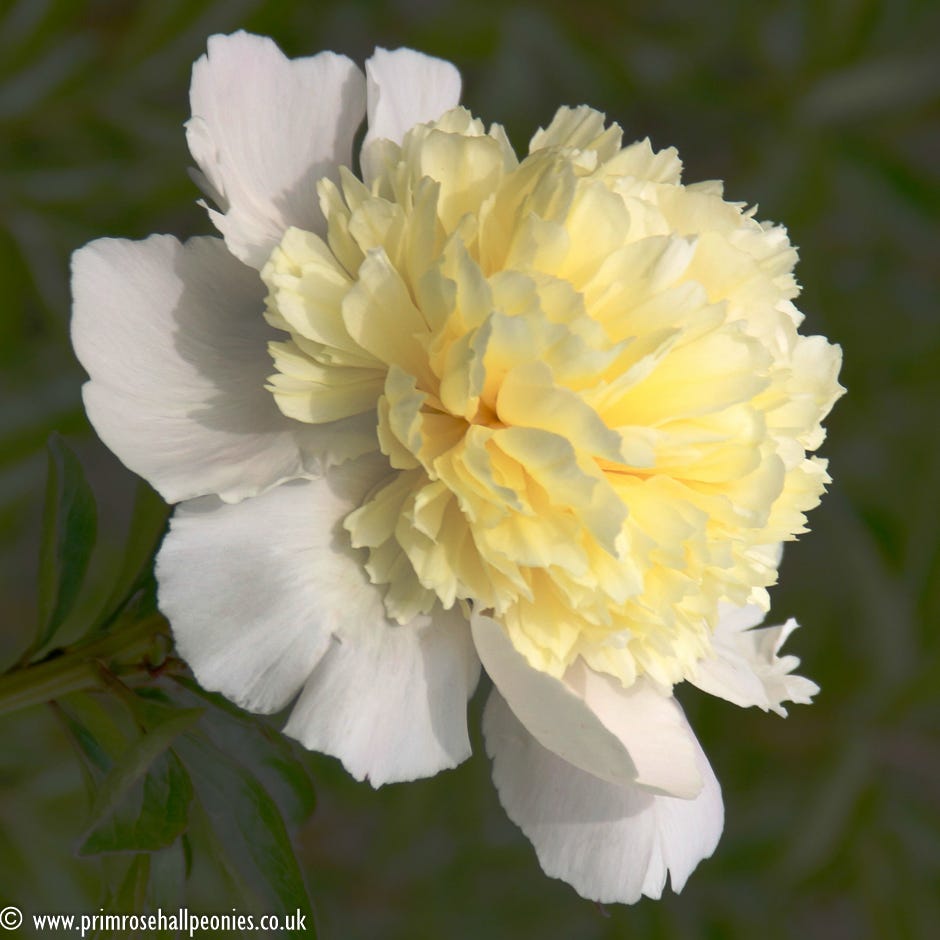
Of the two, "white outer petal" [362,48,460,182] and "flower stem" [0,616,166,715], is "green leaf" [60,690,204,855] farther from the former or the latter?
"white outer petal" [362,48,460,182]

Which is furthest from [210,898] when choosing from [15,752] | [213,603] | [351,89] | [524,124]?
[524,124]

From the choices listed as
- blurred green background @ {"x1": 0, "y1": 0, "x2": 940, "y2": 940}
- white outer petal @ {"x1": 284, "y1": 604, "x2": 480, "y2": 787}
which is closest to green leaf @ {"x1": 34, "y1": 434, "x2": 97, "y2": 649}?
white outer petal @ {"x1": 284, "y1": 604, "x2": 480, "y2": 787}

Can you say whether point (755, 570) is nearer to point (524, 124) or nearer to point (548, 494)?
point (548, 494)

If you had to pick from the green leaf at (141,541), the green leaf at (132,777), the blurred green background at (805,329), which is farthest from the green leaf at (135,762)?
the blurred green background at (805,329)

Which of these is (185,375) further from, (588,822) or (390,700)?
(588,822)

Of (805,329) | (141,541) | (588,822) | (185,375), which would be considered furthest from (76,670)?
(805,329)

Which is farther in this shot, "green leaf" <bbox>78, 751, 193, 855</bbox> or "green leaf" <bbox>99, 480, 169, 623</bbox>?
"green leaf" <bbox>99, 480, 169, 623</bbox>
